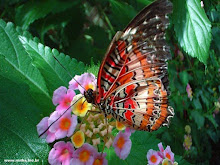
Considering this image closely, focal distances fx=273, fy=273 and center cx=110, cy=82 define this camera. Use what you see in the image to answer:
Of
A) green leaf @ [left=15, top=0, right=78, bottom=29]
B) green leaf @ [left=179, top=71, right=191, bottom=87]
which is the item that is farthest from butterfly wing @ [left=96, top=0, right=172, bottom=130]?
green leaf @ [left=179, top=71, right=191, bottom=87]

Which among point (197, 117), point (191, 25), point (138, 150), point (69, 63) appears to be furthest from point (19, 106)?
point (197, 117)

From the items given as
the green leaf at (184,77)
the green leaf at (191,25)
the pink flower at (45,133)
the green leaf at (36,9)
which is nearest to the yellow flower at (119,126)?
the pink flower at (45,133)

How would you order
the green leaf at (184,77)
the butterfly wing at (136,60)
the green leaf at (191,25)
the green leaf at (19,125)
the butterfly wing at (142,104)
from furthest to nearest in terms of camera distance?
the green leaf at (184,77)
the green leaf at (191,25)
the butterfly wing at (142,104)
the butterfly wing at (136,60)
the green leaf at (19,125)

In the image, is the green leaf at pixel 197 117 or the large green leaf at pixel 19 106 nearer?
the large green leaf at pixel 19 106

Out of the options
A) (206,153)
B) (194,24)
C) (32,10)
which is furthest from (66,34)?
(206,153)

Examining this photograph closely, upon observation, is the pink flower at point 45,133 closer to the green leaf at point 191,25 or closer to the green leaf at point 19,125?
the green leaf at point 19,125

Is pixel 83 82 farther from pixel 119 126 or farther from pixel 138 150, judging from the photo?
pixel 138 150
